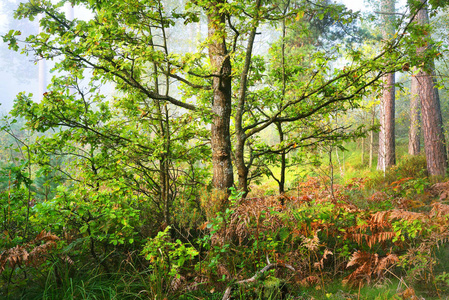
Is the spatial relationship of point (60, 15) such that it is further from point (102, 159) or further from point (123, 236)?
point (123, 236)

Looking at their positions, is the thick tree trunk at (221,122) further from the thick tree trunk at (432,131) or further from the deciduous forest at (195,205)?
the thick tree trunk at (432,131)

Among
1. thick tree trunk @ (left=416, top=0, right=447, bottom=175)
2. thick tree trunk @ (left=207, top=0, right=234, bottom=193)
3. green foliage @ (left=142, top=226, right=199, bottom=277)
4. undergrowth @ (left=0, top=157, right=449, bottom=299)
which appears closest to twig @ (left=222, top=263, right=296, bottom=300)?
undergrowth @ (left=0, top=157, right=449, bottom=299)

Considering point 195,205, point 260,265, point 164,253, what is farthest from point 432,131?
point 164,253

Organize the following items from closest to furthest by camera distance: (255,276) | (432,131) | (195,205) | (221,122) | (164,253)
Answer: (255,276)
(164,253)
(221,122)
(195,205)
(432,131)

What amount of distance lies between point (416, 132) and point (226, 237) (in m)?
12.8

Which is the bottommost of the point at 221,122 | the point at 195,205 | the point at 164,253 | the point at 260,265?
the point at 260,265

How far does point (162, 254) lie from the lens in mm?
2834

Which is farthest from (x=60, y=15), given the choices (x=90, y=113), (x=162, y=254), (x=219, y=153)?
(x=162, y=254)

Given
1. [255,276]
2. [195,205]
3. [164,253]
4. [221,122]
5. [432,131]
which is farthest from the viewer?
[432,131]

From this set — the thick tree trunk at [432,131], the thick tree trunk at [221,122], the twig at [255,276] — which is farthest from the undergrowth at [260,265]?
the thick tree trunk at [432,131]

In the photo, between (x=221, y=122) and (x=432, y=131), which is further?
(x=432, y=131)

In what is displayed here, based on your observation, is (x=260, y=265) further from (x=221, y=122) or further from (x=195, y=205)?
(x=221, y=122)

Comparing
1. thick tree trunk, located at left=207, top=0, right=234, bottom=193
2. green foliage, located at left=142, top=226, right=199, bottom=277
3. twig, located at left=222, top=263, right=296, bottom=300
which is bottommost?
twig, located at left=222, top=263, right=296, bottom=300

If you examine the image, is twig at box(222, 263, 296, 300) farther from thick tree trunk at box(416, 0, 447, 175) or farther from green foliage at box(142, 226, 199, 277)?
thick tree trunk at box(416, 0, 447, 175)
